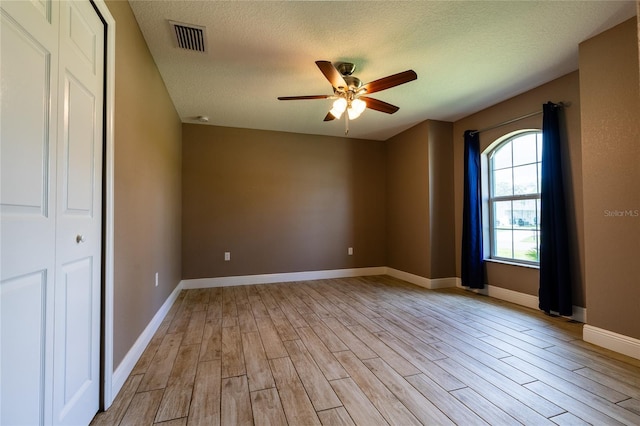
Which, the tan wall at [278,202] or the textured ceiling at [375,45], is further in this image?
the tan wall at [278,202]

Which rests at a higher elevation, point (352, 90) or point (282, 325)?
point (352, 90)

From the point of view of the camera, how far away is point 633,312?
6.71 feet

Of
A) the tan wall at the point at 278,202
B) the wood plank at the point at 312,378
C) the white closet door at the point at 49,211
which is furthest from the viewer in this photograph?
the tan wall at the point at 278,202

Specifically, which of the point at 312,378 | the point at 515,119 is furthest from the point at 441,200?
the point at 312,378

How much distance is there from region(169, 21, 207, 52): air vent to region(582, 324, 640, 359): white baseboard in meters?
3.99

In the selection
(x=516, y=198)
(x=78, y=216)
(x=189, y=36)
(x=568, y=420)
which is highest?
(x=189, y=36)

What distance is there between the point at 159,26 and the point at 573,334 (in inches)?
170

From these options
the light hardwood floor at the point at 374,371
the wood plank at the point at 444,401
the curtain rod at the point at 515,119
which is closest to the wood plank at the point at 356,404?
the light hardwood floor at the point at 374,371

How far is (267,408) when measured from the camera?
1.51 metres

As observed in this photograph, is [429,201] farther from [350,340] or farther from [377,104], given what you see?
[350,340]

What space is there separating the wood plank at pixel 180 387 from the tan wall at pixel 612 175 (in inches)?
124

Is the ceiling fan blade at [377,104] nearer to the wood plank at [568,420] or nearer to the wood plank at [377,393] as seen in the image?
the wood plank at [377,393]

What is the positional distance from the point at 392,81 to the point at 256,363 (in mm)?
2448

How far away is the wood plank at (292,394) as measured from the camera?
1.43m
